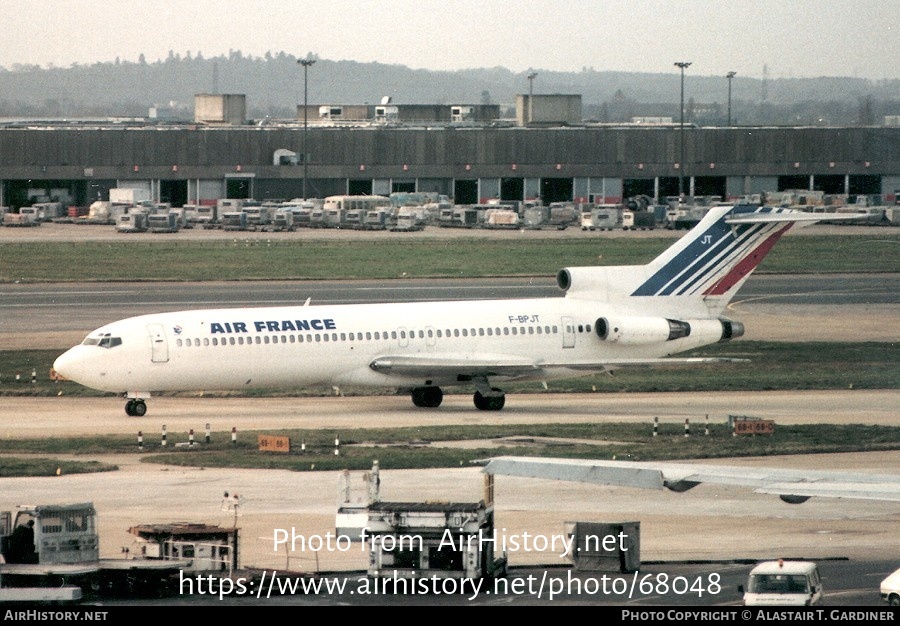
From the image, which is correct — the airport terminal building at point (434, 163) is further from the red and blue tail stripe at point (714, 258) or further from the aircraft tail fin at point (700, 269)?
the aircraft tail fin at point (700, 269)

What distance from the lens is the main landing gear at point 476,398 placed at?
204 ft

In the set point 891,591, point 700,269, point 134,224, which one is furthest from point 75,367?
point 134,224

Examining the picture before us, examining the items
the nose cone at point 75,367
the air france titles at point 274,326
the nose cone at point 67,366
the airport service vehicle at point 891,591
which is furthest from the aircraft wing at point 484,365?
the airport service vehicle at point 891,591

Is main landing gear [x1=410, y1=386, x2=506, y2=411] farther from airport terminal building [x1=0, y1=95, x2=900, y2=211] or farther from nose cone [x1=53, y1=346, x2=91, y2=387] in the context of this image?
airport terminal building [x1=0, y1=95, x2=900, y2=211]

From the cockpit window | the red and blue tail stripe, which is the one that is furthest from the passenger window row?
the red and blue tail stripe

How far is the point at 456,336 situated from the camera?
62.3m

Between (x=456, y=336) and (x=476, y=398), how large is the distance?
241 centimetres

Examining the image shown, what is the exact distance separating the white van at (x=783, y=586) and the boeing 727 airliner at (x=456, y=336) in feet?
101

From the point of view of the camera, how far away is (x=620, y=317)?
64.1m

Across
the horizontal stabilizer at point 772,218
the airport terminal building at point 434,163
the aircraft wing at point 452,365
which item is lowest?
the aircraft wing at point 452,365

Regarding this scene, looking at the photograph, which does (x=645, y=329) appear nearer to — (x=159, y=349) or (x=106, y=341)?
(x=159, y=349)

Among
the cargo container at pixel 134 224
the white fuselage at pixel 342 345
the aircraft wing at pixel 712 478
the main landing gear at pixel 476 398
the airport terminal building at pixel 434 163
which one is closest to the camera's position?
the aircraft wing at pixel 712 478
